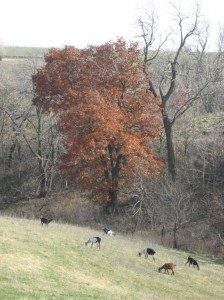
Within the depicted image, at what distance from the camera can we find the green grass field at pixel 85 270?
53.4ft

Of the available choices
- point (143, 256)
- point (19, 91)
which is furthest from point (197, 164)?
point (19, 91)

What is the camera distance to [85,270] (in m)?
19.8

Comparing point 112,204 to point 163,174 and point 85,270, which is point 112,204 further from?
point 85,270

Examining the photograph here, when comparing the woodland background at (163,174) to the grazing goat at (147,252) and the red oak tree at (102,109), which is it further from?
the grazing goat at (147,252)

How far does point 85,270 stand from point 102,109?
615 inches

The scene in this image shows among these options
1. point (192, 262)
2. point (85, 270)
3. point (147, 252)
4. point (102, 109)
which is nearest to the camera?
point (85, 270)

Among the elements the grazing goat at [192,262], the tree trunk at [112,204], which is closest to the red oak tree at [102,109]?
the tree trunk at [112,204]

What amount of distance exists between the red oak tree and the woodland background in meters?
2.65

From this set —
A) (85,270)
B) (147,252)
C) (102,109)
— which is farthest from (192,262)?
(102,109)

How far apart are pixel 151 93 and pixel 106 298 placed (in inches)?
929

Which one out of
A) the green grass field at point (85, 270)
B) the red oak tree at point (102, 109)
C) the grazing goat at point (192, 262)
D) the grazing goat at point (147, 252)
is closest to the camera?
the green grass field at point (85, 270)

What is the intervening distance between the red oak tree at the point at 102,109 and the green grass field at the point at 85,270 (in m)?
8.74

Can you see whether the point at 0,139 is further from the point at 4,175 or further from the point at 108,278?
the point at 108,278

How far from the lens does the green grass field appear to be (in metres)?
16.3
